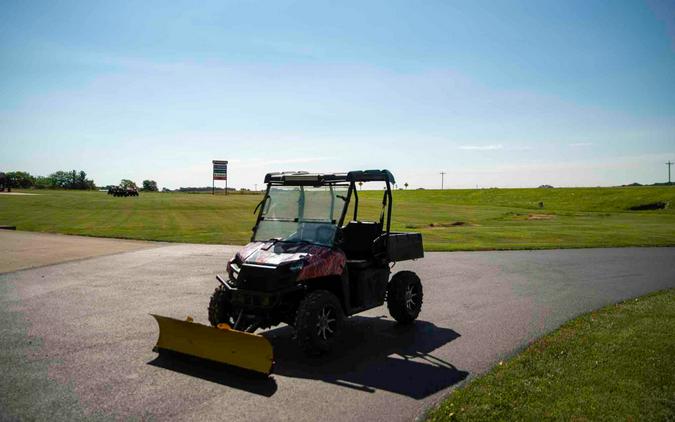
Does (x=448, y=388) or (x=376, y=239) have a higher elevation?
(x=376, y=239)

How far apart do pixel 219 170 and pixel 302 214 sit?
12331cm

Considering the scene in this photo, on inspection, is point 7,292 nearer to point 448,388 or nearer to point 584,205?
point 448,388

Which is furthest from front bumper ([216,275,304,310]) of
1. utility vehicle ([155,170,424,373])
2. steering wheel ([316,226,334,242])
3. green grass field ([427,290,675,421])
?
green grass field ([427,290,675,421])

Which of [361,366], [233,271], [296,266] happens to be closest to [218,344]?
[233,271]

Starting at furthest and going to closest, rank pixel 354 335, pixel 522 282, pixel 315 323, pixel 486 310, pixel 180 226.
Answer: pixel 180 226 → pixel 522 282 → pixel 486 310 → pixel 354 335 → pixel 315 323

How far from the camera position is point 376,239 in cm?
919

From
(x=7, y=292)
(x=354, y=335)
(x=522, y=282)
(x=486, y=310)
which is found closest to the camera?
(x=354, y=335)

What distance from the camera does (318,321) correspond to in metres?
7.36

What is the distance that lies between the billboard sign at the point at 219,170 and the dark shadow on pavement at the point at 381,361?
12220cm

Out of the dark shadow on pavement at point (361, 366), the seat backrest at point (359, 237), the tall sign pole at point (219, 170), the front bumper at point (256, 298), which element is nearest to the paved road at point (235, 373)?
the dark shadow on pavement at point (361, 366)

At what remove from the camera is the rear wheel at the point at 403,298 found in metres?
9.44

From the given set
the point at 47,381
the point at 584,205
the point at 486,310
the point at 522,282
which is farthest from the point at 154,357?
the point at 584,205

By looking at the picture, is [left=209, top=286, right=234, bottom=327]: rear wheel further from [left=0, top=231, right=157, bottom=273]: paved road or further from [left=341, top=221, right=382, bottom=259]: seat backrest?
[left=0, top=231, right=157, bottom=273]: paved road

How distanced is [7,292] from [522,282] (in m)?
13.1
